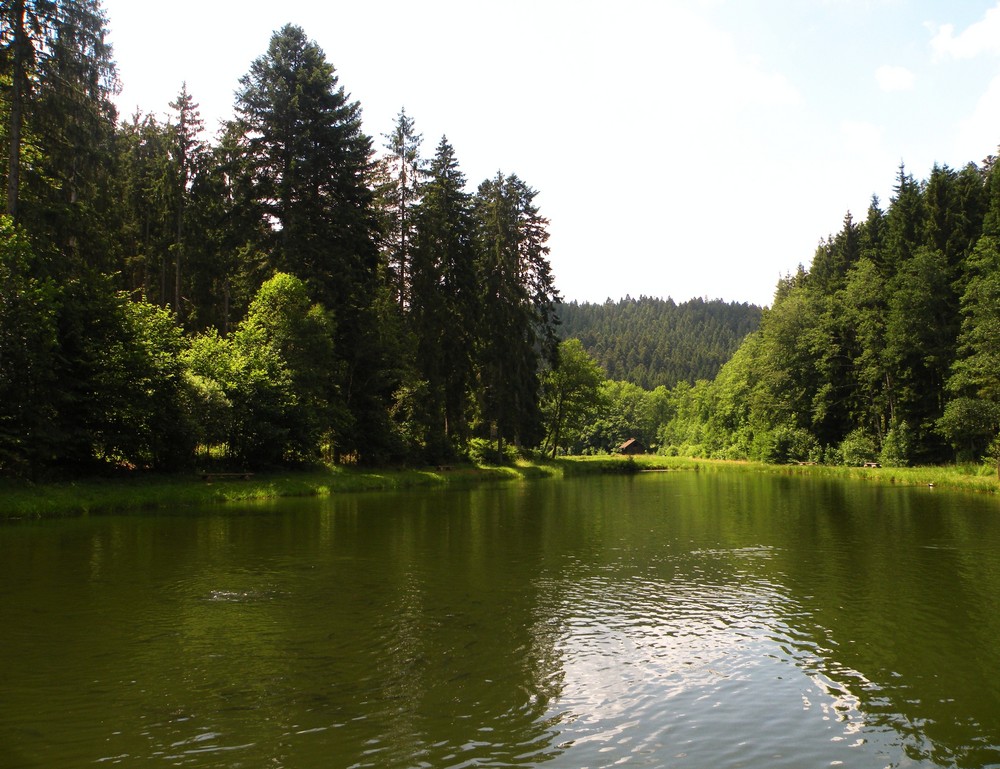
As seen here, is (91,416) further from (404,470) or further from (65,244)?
(404,470)

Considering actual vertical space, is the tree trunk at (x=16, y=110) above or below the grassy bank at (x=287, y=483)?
above

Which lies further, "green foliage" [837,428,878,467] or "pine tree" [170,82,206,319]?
"green foliage" [837,428,878,467]

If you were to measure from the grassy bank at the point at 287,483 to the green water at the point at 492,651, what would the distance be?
4.51 metres

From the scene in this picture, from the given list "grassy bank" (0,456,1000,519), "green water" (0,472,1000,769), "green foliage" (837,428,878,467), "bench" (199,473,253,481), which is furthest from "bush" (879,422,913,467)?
"bench" (199,473,253,481)

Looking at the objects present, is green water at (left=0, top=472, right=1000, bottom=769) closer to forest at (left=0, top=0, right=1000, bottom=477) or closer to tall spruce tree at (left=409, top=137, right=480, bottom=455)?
forest at (left=0, top=0, right=1000, bottom=477)

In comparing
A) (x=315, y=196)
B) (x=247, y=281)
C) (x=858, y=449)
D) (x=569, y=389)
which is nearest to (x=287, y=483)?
(x=247, y=281)

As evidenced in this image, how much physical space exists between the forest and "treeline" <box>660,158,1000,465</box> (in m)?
0.22

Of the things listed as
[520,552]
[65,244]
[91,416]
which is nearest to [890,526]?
[520,552]

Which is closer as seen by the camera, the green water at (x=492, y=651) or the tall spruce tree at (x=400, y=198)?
the green water at (x=492, y=651)

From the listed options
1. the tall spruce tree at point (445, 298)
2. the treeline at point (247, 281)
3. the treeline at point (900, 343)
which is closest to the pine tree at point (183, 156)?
the treeline at point (247, 281)

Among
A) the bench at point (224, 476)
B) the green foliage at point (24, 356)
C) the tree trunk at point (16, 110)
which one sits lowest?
the bench at point (224, 476)

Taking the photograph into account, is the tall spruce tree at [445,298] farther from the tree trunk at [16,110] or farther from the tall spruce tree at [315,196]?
the tree trunk at [16,110]

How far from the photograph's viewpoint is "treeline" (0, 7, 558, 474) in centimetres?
2583

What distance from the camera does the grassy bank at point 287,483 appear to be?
2353cm
